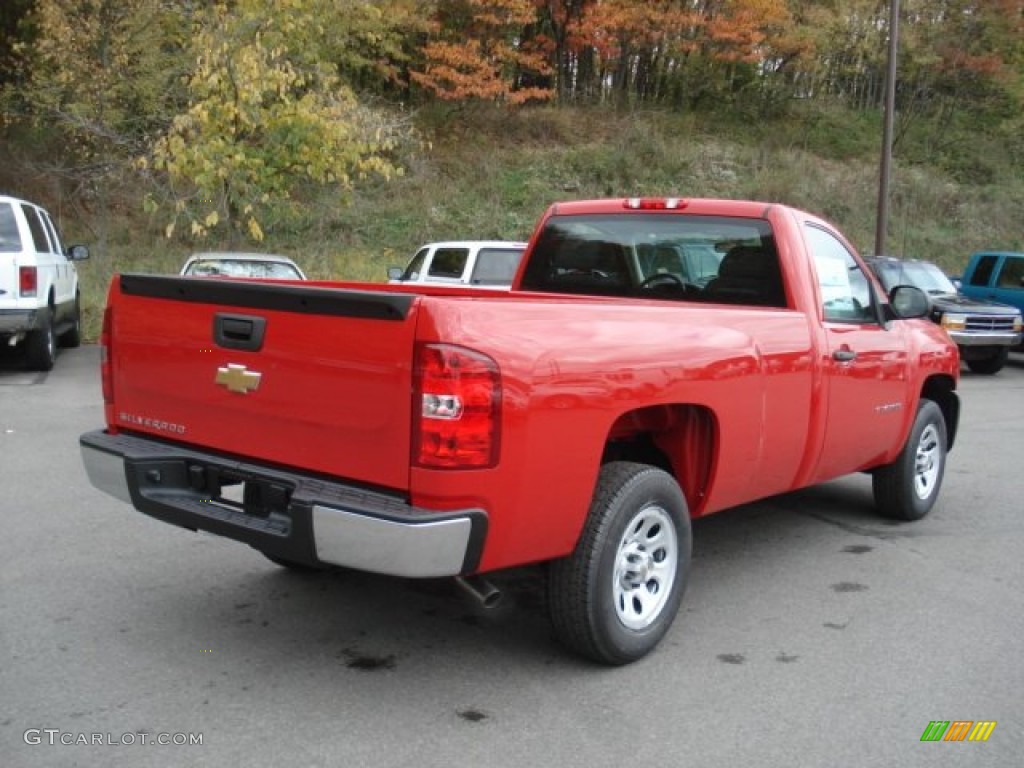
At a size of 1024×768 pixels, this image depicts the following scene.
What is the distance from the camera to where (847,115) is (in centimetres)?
3609

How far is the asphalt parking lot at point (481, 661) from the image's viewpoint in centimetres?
337

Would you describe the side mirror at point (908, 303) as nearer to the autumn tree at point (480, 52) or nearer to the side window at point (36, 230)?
the side window at point (36, 230)

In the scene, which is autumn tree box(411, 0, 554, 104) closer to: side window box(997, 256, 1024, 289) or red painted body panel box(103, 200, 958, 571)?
side window box(997, 256, 1024, 289)

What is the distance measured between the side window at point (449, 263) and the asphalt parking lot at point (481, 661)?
852cm

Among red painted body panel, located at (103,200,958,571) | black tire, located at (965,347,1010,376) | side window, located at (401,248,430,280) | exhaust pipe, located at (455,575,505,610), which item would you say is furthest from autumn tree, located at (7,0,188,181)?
exhaust pipe, located at (455,575,505,610)

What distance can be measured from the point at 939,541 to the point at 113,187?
2470 centimetres

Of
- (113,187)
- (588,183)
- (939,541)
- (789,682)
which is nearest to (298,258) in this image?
(113,187)

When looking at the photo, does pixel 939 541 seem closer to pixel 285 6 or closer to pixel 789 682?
pixel 789 682

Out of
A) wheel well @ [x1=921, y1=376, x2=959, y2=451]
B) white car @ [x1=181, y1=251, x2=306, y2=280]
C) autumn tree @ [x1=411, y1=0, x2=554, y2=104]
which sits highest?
autumn tree @ [x1=411, y1=0, x2=554, y2=104]

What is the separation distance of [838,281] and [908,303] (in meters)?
0.73

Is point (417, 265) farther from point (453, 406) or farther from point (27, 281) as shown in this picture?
point (453, 406)

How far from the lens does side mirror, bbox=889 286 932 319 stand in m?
Answer: 6.00

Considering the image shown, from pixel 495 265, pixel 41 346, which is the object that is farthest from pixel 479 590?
pixel 495 265

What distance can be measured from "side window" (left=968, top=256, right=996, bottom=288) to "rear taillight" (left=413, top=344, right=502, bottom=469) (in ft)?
53.1
